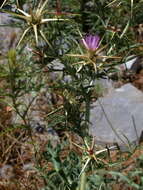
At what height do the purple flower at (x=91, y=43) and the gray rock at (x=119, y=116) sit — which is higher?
the purple flower at (x=91, y=43)

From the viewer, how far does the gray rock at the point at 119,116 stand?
3412 millimetres

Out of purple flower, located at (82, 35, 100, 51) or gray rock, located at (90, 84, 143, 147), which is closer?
purple flower, located at (82, 35, 100, 51)

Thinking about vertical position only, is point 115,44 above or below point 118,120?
above

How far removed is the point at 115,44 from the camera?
1.62 meters

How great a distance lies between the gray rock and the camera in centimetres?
341

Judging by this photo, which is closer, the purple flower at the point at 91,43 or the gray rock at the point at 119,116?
the purple flower at the point at 91,43

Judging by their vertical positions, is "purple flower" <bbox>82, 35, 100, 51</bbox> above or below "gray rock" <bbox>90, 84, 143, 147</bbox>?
above

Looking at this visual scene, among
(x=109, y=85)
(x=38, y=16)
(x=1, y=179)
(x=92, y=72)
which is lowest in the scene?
(x=1, y=179)

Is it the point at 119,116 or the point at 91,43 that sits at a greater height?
the point at 91,43

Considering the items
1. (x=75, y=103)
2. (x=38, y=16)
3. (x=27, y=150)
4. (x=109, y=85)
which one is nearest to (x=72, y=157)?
(x=75, y=103)

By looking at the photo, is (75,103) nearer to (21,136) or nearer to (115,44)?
(115,44)

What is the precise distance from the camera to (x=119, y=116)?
3.68 meters

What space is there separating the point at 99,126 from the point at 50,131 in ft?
1.51

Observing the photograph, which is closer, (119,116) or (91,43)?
(91,43)
